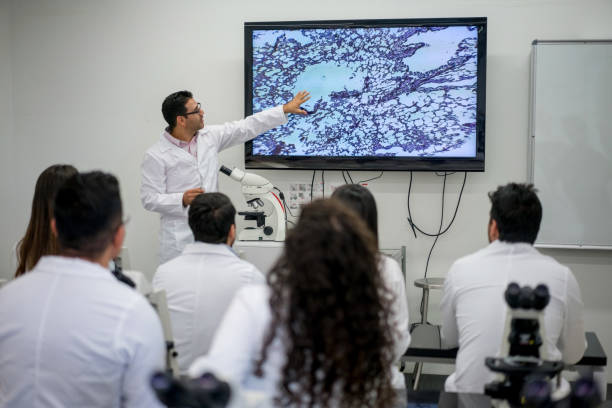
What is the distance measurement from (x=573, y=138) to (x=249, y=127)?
1927 millimetres

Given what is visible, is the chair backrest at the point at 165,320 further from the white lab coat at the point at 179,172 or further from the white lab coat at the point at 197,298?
the white lab coat at the point at 179,172

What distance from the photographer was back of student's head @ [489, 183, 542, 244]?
2.03 m

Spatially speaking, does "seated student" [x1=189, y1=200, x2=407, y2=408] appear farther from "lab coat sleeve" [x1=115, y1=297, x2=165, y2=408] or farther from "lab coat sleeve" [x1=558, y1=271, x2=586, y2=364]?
"lab coat sleeve" [x1=558, y1=271, x2=586, y2=364]

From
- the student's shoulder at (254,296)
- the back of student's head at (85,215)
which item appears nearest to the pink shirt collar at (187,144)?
the back of student's head at (85,215)

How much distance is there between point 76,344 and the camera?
129 centimetres

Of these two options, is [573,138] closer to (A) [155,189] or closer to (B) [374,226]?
(B) [374,226]

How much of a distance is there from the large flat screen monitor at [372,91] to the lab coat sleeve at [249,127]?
247mm

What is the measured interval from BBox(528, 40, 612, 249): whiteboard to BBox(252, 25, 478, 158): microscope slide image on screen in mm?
409

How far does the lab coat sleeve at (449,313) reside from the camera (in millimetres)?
2104

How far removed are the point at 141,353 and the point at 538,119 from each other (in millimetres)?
3025

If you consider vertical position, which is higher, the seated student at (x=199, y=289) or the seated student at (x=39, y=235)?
the seated student at (x=39, y=235)

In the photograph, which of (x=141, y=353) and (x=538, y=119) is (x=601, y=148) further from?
(x=141, y=353)

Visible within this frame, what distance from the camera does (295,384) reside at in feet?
3.63

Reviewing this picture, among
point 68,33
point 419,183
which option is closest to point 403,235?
point 419,183
